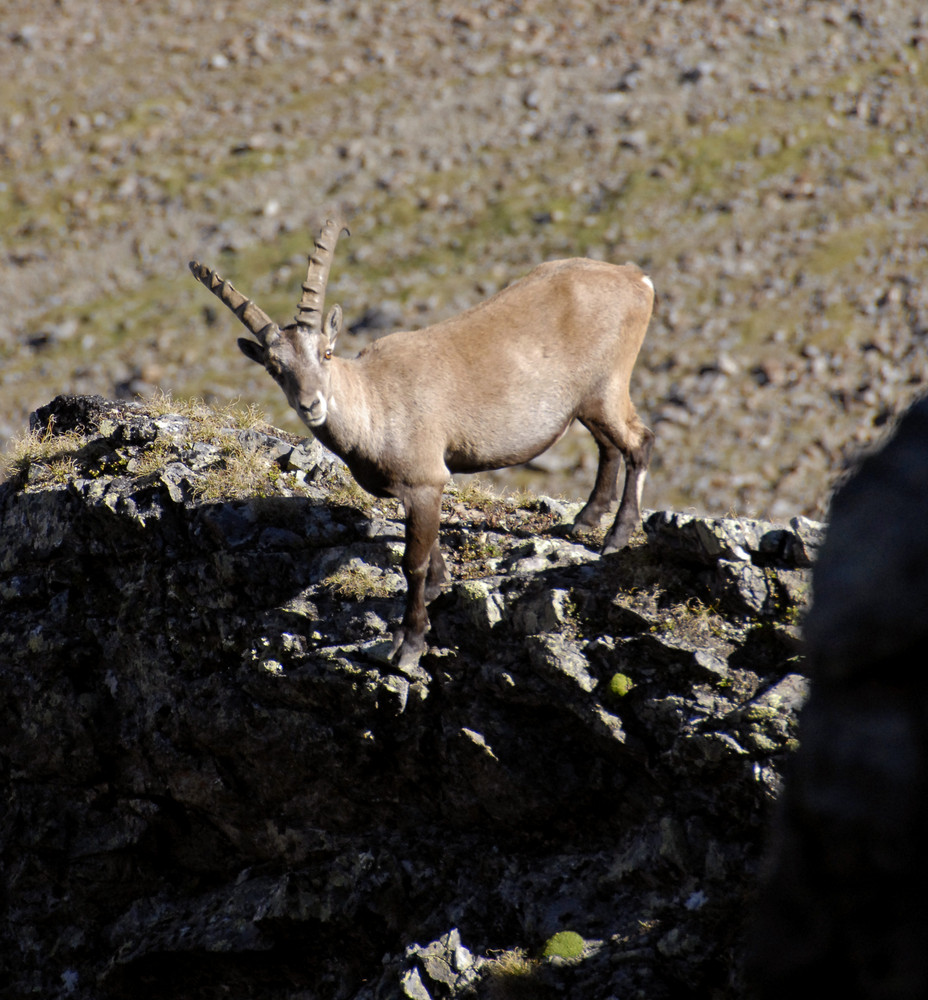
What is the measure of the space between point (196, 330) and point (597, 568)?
69.1ft

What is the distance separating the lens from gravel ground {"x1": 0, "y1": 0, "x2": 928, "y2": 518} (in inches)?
931

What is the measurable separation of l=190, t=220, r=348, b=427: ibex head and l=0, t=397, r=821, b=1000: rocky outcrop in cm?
153

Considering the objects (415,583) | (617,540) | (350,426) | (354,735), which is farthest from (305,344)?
(354,735)

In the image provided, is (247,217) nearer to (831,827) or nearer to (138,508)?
(138,508)

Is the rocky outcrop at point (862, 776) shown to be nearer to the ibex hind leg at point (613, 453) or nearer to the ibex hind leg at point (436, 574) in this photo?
the ibex hind leg at point (436, 574)

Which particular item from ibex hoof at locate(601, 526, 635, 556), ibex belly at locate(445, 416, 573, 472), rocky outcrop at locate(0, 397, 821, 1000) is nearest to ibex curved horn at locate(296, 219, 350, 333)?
ibex belly at locate(445, 416, 573, 472)

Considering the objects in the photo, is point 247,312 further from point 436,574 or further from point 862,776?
point 862,776

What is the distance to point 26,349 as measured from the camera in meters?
27.0

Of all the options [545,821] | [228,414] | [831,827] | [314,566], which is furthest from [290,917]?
[831,827]

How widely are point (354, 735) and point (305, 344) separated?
3.21 meters

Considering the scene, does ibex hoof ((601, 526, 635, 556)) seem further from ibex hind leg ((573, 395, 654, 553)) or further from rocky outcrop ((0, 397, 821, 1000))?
ibex hind leg ((573, 395, 654, 553))

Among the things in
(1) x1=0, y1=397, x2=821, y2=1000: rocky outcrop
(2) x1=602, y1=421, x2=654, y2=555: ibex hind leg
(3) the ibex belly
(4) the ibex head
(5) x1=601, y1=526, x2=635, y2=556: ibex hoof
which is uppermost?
(4) the ibex head

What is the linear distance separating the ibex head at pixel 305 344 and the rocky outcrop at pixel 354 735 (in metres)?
1.53

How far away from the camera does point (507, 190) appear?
1130 inches
